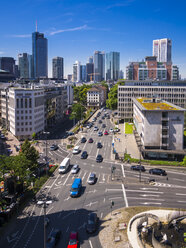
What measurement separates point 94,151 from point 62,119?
2469 inches

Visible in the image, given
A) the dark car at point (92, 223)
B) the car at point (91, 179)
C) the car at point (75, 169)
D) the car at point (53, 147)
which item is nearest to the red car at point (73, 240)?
the dark car at point (92, 223)

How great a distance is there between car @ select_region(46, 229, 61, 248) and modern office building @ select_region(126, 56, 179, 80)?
171 metres

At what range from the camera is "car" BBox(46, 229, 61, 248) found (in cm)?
3092

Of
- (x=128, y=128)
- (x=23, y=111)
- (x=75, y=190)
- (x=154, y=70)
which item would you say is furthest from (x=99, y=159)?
(x=154, y=70)

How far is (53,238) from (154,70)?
177 m

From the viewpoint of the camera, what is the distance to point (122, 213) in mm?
39250

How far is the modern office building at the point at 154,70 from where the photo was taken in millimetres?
189250

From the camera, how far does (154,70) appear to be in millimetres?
189750

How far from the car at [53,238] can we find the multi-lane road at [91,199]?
30.7 inches

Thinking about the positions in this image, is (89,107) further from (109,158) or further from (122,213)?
(122,213)

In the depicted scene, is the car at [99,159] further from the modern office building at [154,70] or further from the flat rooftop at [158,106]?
the modern office building at [154,70]

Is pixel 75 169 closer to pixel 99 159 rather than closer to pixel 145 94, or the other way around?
pixel 99 159

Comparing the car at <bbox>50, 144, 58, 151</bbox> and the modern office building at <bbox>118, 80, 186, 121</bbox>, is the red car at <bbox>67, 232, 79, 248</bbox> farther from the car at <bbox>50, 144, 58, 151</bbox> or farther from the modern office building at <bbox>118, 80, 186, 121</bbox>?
the modern office building at <bbox>118, 80, 186, 121</bbox>

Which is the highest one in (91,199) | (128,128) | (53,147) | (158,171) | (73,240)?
(128,128)
